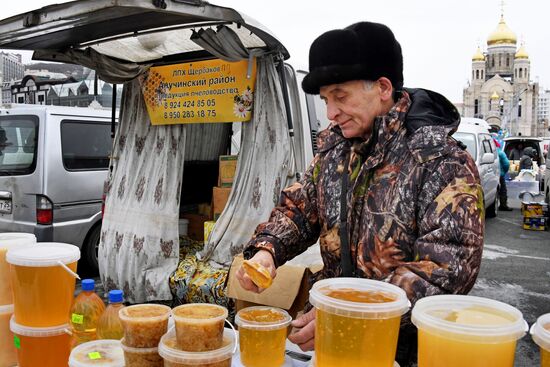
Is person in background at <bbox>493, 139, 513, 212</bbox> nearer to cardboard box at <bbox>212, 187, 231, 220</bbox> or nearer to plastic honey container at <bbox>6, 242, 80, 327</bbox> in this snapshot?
cardboard box at <bbox>212, 187, 231, 220</bbox>

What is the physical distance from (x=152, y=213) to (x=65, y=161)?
66.0 inches

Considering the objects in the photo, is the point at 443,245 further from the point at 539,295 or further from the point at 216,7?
the point at 539,295

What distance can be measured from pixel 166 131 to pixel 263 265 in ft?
12.7

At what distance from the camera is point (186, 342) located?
1.48m

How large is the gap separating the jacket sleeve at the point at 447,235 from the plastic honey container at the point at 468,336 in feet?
1.03

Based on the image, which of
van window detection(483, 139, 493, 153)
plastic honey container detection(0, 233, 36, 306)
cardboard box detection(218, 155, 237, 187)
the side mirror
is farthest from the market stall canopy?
van window detection(483, 139, 493, 153)

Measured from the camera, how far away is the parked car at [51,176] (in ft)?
19.6

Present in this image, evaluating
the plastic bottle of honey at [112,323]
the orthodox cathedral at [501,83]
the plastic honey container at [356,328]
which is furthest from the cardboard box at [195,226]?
the orthodox cathedral at [501,83]

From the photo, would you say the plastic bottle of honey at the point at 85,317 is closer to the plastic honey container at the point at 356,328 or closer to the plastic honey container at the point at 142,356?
the plastic honey container at the point at 142,356

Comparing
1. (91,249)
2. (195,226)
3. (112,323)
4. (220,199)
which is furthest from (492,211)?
(112,323)

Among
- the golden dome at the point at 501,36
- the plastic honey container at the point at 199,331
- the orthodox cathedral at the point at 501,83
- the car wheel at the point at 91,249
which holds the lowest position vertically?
the car wheel at the point at 91,249

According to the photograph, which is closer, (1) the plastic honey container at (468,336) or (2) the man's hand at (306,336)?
(1) the plastic honey container at (468,336)

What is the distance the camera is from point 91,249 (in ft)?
21.5

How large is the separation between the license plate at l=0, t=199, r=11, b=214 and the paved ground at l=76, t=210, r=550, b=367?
4.26ft
